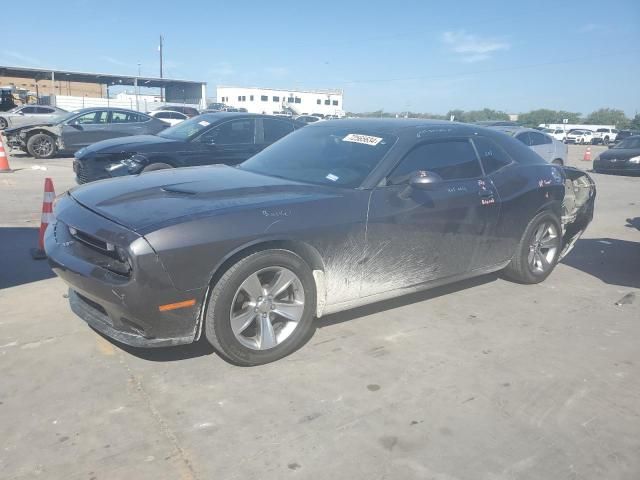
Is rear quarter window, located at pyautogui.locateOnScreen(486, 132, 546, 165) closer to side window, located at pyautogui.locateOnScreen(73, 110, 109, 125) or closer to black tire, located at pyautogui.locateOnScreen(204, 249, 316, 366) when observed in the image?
black tire, located at pyautogui.locateOnScreen(204, 249, 316, 366)

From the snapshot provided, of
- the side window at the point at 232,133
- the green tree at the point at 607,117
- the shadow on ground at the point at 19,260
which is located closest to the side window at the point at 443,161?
the shadow on ground at the point at 19,260

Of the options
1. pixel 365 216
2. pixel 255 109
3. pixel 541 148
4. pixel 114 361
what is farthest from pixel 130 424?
pixel 255 109

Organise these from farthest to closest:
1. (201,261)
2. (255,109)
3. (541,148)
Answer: (255,109)
(541,148)
(201,261)

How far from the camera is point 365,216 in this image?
3.60 m

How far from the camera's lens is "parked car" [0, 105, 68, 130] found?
64.0ft

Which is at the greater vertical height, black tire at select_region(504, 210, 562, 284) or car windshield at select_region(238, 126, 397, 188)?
car windshield at select_region(238, 126, 397, 188)

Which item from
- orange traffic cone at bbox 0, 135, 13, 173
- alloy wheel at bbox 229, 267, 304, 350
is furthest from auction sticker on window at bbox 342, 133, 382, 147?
orange traffic cone at bbox 0, 135, 13, 173

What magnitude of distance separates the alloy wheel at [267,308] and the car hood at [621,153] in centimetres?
1674

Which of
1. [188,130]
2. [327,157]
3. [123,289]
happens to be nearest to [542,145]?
[188,130]

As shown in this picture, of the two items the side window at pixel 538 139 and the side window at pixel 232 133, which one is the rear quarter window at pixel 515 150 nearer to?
the side window at pixel 232 133

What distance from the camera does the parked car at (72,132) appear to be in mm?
14227

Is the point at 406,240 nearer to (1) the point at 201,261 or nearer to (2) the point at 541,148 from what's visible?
(1) the point at 201,261

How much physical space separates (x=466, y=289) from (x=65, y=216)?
11.3 ft

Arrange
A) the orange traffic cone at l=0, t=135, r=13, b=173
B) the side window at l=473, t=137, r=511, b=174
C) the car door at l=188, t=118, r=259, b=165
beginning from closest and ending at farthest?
the side window at l=473, t=137, r=511, b=174 < the car door at l=188, t=118, r=259, b=165 < the orange traffic cone at l=0, t=135, r=13, b=173
